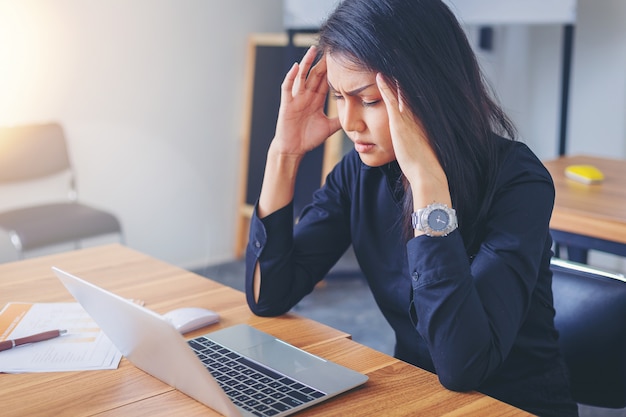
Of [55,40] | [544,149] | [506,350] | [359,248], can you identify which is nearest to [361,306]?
[544,149]

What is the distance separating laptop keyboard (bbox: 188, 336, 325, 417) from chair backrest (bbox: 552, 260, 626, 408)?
1.84ft

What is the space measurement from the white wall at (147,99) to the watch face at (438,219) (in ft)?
8.57

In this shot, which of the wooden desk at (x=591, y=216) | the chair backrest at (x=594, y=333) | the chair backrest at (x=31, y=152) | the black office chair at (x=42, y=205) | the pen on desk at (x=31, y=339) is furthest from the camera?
the chair backrest at (x=31, y=152)

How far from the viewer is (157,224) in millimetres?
3799

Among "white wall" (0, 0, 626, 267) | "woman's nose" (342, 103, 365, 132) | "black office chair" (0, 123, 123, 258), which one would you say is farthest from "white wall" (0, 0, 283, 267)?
"woman's nose" (342, 103, 365, 132)

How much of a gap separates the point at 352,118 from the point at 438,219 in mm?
238

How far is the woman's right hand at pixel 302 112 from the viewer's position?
1430 millimetres

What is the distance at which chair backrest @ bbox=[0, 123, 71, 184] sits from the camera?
10.4 feet

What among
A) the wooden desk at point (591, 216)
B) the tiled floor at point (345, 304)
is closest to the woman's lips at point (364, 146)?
the wooden desk at point (591, 216)

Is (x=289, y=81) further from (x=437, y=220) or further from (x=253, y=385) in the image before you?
(x=253, y=385)

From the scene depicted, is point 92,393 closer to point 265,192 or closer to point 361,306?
point 265,192

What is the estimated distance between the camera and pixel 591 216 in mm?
1953

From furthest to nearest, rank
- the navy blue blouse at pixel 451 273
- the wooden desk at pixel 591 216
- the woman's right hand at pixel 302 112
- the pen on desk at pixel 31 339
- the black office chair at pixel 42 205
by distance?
the black office chair at pixel 42 205 → the wooden desk at pixel 591 216 → the woman's right hand at pixel 302 112 → the pen on desk at pixel 31 339 → the navy blue blouse at pixel 451 273

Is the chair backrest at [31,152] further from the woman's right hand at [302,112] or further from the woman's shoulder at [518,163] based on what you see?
the woman's shoulder at [518,163]
